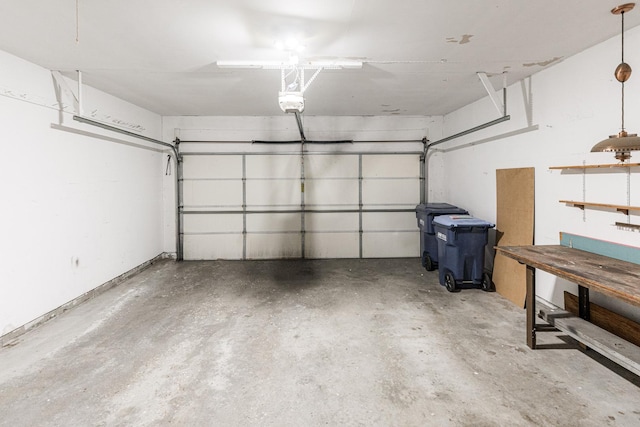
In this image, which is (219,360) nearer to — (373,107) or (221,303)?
(221,303)

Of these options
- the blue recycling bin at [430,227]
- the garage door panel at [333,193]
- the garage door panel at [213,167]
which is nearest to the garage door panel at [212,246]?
the garage door panel at [213,167]

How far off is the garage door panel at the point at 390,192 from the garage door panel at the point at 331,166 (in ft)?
1.29

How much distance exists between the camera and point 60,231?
3393mm

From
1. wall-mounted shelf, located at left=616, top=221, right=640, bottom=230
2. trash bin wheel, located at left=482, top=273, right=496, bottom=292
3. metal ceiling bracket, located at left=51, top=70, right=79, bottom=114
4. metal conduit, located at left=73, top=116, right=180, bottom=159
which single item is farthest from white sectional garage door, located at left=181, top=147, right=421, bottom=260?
wall-mounted shelf, located at left=616, top=221, right=640, bottom=230

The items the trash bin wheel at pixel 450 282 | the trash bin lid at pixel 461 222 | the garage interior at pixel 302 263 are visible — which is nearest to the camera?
the garage interior at pixel 302 263

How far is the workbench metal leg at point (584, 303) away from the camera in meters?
2.74

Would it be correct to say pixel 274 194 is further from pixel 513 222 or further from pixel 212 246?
pixel 513 222

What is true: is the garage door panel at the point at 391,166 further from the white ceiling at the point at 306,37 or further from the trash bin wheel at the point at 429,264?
the white ceiling at the point at 306,37

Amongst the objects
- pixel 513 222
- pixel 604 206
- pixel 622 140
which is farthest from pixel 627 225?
pixel 513 222

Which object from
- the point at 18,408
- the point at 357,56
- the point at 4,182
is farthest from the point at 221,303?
the point at 357,56

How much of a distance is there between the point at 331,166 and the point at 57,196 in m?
4.08

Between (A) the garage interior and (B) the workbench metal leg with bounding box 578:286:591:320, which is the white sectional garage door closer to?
(A) the garage interior

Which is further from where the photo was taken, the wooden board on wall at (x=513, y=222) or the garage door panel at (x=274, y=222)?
the garage door panel at (x=274, y=222)

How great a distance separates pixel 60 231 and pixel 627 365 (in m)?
5.21
